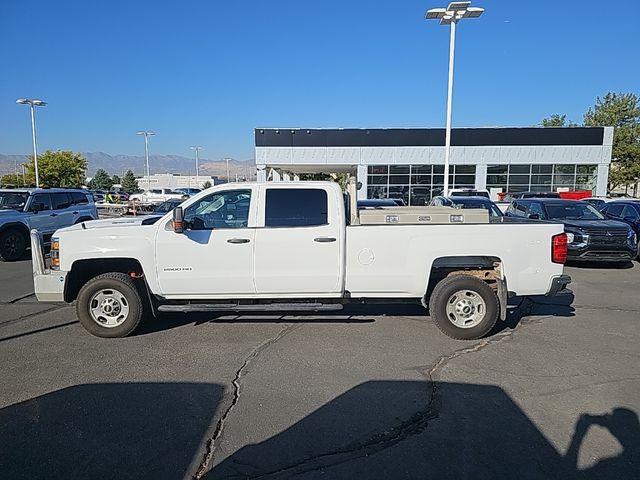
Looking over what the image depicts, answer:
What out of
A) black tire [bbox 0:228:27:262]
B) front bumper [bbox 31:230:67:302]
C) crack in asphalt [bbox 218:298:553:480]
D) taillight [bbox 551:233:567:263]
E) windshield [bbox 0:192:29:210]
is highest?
windshield [bbox 0:192:29:210]

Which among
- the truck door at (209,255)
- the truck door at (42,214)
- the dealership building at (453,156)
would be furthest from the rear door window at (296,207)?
the dealership building at (453,156)

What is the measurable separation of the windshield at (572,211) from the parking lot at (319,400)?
6347 mm

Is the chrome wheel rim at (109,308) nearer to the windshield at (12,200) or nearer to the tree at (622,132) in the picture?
the windshield at (12,200)

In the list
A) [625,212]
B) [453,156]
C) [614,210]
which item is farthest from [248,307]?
[453,156]

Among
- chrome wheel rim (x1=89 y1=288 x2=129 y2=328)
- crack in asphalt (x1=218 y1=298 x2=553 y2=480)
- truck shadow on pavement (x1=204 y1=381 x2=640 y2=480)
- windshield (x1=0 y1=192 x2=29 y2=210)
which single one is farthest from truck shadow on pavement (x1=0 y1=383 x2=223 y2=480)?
windshield (x1=0 y1=192 x2=29 y2=210)

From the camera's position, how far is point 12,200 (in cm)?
1257

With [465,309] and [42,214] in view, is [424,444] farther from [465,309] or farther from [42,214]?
[42,214]

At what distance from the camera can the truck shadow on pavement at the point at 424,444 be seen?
2.98 meters

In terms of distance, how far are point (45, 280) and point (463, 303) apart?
5.43 metres

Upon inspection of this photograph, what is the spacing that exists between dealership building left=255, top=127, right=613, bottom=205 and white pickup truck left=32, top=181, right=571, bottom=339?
29174 mm

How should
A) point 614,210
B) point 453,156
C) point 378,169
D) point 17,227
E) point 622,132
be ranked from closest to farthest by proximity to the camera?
point 17,227, point 614,210, point 453,156, point 378,169, point 622,132

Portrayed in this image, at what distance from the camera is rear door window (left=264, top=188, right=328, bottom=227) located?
222 inches

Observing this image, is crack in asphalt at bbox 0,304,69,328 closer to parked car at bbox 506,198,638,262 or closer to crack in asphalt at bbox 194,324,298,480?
crack in asphalt at bbox 194,324,298,480

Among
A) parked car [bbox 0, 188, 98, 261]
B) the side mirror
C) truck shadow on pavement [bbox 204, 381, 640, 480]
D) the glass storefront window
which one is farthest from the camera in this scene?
the glass storefront window
